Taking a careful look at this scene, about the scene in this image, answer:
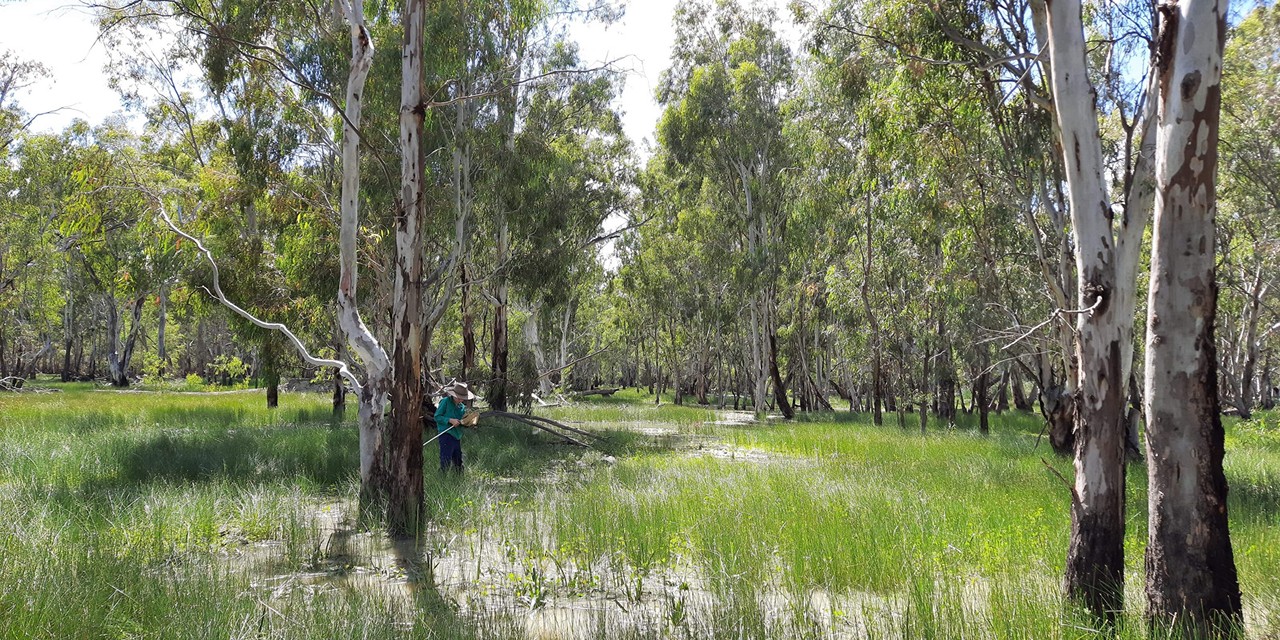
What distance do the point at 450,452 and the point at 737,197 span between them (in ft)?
56.9

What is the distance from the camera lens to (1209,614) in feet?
→ 10.2

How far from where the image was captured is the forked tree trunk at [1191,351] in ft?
10.2

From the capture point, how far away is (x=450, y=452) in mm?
9109

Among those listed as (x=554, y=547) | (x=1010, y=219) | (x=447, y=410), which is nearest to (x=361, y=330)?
(x=447, y=410)

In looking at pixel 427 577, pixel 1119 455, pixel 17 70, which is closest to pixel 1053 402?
pixel 1119 455

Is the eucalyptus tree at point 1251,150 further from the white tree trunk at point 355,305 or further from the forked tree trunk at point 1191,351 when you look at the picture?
the white tree trunk at point 355,305

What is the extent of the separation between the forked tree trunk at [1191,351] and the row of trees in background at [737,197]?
0.02 metres

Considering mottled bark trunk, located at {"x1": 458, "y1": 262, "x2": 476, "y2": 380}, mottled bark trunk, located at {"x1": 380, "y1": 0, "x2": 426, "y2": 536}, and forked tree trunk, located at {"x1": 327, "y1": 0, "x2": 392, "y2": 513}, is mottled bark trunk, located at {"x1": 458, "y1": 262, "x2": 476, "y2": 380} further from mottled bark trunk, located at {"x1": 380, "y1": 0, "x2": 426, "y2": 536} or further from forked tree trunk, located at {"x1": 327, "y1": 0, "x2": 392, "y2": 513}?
mottled bark trunk, located at {"x1": 380, "y1": 0, "x2": 426, "y2": 536}

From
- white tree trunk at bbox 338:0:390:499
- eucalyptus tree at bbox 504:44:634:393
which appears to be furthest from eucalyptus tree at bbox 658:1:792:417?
white tree trunk at bbox 338:0:390:499

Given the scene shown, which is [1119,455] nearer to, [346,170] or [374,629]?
[374,629]

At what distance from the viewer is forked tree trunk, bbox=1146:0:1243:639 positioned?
3.10 m

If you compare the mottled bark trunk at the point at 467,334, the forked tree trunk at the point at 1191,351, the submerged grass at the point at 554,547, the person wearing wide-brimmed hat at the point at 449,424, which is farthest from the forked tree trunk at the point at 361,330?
the mottled bark trunk at the point at 467,334

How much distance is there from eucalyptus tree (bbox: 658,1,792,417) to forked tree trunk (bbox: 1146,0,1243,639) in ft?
60.9

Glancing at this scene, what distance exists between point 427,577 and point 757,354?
21.9 meters
